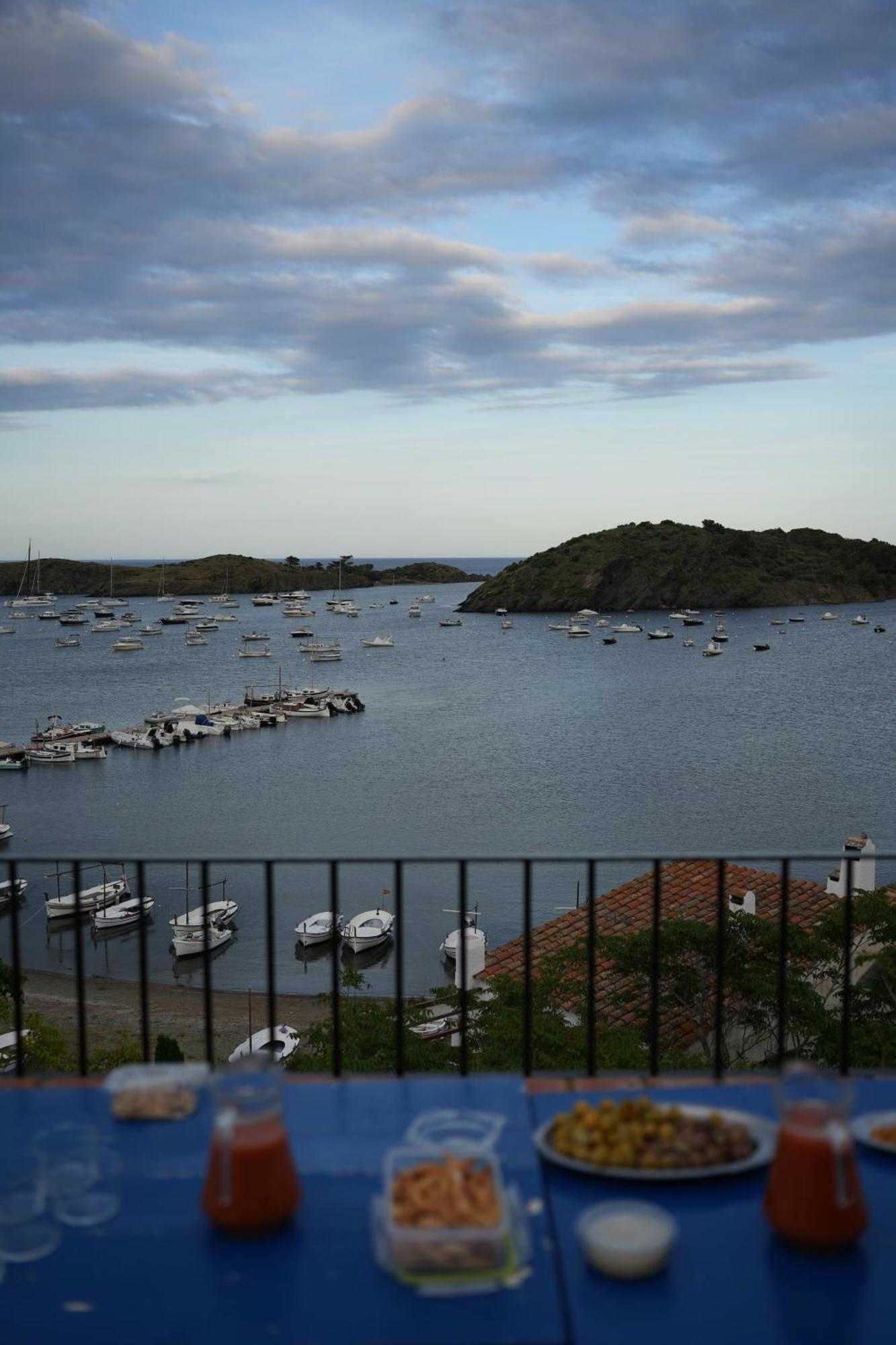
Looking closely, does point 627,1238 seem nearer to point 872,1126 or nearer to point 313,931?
point 872,1126

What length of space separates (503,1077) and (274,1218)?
2.67 feet

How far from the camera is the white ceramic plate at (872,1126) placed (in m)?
2.26

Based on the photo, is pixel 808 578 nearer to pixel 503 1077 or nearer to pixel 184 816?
pixel 184 816

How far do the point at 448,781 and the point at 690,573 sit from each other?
9948 centimetres

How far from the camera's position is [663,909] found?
70.5 ft

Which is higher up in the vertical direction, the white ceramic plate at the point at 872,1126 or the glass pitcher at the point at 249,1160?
the glass pitcher at the point at 249,1160

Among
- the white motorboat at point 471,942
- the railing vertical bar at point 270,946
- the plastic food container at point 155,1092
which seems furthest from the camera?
the white motorboat at point 471,942

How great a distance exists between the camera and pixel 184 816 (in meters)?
42.7

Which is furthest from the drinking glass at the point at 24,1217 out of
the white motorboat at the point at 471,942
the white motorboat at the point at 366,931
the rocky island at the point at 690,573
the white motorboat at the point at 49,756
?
the rocky island at the point at 690,573

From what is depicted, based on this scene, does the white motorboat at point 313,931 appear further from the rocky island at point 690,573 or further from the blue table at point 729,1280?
the rocky island at point 690,573

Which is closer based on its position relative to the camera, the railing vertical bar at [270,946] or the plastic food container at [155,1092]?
the plastic food container at [155,1092]

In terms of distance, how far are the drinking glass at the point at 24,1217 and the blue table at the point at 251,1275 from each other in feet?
0.13

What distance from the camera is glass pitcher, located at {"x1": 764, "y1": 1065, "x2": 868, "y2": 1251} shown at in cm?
193

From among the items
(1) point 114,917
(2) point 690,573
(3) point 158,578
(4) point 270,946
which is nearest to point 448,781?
(1) point 114,917
